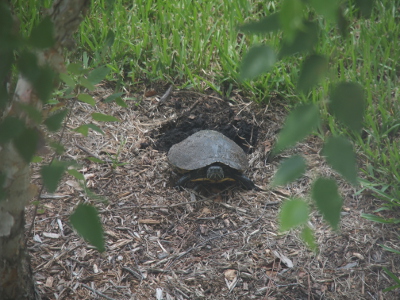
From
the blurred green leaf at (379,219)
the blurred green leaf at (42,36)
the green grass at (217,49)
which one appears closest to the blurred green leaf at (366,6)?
the blurred green leaf at (42,36)

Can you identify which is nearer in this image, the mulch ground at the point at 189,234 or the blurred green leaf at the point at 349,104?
the blurred green leaf at the point at 349,104

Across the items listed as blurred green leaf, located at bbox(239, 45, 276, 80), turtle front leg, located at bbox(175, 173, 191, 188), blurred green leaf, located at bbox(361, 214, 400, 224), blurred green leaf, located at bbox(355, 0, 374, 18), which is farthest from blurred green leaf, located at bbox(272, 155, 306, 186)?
turtle front leg, located at bbox(175, 173, 191, 188)

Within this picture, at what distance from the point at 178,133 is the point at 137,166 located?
495 mm

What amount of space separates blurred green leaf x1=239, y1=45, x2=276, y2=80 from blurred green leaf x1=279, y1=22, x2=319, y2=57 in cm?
2

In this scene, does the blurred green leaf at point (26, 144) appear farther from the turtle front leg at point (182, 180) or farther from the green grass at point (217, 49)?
the green grass at point (217, 49)

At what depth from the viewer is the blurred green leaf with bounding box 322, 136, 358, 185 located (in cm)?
63

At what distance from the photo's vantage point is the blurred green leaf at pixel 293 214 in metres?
0.66

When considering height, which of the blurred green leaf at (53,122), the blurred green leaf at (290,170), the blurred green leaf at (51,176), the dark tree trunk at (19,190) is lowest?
the dark tree trunk at (19,190)

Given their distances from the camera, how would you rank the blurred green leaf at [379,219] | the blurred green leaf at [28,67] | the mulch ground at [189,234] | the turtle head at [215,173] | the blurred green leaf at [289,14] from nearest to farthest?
1. the blurred green leaf at [289,14]
2. the blurred green leaf at [28,67]
3. the mulch ground at [189,234]
4. the blurred green leaf at [379,219]
5. the turtle head at [215,173]

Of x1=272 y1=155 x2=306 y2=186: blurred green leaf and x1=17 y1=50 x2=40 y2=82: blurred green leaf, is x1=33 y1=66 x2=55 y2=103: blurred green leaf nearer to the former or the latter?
x1=17 y1=50 x2=40 y2=82: blurred green leaf

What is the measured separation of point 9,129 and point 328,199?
560mm

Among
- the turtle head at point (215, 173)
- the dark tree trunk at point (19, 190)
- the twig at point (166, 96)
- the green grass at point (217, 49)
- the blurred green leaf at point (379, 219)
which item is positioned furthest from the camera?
the twig at point (166, 96)

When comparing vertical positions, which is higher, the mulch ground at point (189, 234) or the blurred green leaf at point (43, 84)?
the blurred green leaf at point (43, 84)

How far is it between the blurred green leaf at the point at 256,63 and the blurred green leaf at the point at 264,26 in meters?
0.04
